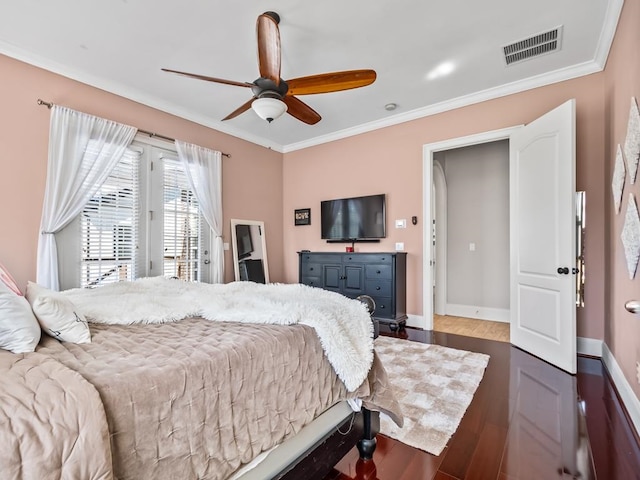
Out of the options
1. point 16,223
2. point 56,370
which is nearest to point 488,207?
point 56,370

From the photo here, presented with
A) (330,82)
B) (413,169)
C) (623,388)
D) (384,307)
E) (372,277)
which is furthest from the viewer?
(413,169)

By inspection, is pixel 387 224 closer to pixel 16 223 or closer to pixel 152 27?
pixel 152 27

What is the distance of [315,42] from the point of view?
2799mm

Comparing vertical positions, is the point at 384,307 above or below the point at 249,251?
below

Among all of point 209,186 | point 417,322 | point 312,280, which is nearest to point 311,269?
point 312,280

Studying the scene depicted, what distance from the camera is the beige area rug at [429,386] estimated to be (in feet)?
6.28

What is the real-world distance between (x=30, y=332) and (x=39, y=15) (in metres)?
2.78

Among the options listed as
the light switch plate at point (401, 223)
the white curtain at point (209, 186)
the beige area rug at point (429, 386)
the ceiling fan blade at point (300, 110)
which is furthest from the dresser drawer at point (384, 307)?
the ceiling fan blade at point (300, 110)

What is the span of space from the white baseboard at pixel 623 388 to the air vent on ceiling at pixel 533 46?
280cm

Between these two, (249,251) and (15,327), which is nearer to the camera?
(15,327)

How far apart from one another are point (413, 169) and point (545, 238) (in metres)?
1.82

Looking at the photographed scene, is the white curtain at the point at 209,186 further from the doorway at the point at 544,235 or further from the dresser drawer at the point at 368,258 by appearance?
the doorway at the point at 544,235

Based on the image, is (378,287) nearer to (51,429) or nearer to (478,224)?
(478,224)

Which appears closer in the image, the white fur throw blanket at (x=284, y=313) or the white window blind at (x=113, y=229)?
the white fur throw blanket at (x=284, y=313)
